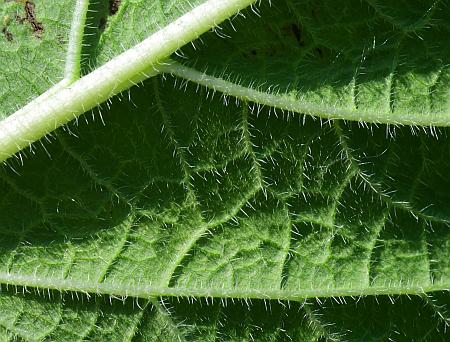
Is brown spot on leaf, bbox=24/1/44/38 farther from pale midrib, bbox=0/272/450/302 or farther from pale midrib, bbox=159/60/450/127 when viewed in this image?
pale midrib, bbox=0/272/450/302

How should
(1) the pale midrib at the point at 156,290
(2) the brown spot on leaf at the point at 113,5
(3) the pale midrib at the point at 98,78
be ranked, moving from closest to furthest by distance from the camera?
(3) the pale midrib at the point at 98,78 → (2) the brown spot on leaf at the point at 113,5 → (1) the pale midrib at the point at 156,290

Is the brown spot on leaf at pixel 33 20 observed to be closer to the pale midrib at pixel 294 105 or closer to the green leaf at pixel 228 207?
the green leaf at pixel 228 207

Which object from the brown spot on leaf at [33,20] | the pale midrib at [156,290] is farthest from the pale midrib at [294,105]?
the pale midrib at [156,290]

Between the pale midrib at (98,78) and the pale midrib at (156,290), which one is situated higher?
the pale midrib at (98,78)

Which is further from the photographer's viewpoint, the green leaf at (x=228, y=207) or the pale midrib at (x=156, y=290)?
the pale midrib at (x=156, y=290)

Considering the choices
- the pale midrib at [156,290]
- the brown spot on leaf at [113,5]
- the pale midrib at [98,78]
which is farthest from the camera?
the pale midrib at [156,290]

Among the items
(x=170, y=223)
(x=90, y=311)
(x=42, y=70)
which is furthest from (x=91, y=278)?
(x=42, y=70)

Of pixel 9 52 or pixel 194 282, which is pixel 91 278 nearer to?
pixel 194 282
